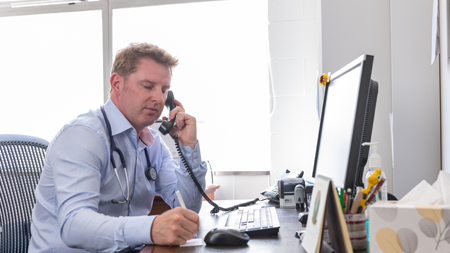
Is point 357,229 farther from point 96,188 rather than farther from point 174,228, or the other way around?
point 96,188

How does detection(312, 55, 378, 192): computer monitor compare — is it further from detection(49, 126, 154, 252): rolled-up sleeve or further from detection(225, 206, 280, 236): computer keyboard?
detection(49, 126, 154, 252): rolled-up sleeve

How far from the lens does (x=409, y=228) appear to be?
0.57m

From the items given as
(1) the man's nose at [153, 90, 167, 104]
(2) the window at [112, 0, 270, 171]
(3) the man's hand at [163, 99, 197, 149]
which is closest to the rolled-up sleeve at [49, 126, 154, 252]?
(1) the man's nose at [153, 90, 167, 104]

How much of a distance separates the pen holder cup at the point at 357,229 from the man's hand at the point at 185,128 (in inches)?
35.6

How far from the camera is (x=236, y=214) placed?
122 centimetres

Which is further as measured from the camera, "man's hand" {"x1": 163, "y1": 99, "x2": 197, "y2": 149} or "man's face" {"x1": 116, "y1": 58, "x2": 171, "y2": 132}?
"man's hand" {"x1": 163, "y1": 99, "x2": 197, "y2": 149}

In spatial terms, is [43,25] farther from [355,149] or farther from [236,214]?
[355,149]

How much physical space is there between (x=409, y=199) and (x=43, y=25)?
9.88 feet

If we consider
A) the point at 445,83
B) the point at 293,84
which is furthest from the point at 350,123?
the point at 293,84

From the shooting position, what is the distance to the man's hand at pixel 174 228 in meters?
0.86

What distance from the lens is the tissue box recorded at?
553mm

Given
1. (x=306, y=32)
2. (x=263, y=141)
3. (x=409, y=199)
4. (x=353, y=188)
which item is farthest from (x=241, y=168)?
(x=409, y=199)

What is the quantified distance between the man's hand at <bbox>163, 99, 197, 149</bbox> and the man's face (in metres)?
0.18

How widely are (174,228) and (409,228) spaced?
0.51 m
